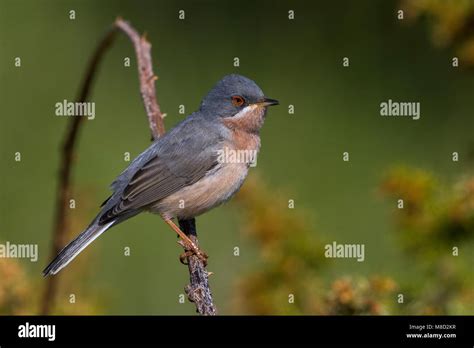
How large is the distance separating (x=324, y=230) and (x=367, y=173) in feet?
4.20

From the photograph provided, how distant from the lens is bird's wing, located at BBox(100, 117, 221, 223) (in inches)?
184

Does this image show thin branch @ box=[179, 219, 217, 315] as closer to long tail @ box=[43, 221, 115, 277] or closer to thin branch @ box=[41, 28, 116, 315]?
thin branch @ box=[41, 28, 116, 315]

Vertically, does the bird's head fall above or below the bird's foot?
Result: above

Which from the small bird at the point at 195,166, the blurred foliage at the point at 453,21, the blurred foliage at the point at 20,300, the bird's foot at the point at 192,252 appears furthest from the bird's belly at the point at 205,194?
the blurred foliage at the point at 453,21

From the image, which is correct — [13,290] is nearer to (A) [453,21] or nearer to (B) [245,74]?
(A) [453,21]

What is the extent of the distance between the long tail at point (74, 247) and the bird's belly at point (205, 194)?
1.25 feet

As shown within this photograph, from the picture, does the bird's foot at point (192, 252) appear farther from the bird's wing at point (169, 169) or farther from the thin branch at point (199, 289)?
the bird's wing at point (169, 169)

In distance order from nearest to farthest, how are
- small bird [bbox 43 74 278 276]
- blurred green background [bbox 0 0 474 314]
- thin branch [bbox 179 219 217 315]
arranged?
thin branch [bbox 179 219 217 315] < small bird [bbox 43 74 278 276] < blurred green background [bbox 0 0 474 314]

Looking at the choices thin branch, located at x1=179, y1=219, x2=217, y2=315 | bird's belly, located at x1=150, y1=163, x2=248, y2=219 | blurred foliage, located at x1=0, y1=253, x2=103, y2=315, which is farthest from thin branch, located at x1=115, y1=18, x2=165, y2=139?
blurred foliage, located at x1=0, y1=253, x2=103, y2=315

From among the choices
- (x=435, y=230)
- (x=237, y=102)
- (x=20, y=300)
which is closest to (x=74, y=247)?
(x=20, y=300)

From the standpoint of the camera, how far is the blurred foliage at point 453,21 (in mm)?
3857

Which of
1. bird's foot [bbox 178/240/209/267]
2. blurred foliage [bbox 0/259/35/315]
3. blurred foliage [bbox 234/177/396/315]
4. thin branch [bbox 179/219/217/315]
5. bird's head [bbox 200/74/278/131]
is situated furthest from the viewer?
bird's head [bbox 200/74/278/131]

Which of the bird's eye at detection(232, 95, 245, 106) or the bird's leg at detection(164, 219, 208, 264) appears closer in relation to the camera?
the bird's leg at detection(164, 219, 208, 264)

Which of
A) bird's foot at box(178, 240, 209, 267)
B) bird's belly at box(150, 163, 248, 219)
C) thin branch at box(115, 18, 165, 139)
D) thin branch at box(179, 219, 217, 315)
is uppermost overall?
thin branch at box(115, 18, 165, 139)
